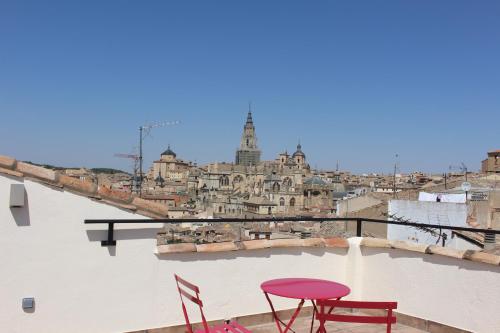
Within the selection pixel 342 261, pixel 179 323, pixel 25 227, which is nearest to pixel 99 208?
pixel 25 227

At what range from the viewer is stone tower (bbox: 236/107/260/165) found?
166 metres

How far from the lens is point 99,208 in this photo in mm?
4285

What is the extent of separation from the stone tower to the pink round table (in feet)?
522

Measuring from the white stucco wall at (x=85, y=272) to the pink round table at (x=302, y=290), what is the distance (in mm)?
1004

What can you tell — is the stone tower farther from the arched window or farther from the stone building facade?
the arched window

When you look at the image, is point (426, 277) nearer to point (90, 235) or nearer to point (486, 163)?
point (90, 235)

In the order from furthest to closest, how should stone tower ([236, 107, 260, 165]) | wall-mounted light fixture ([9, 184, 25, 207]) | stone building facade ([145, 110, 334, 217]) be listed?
stone tower ([236, 107, 260, 165]) < stone building facade ([145, 110, 334, 217]) < wall-mounted light fixture ([9, 184, 25, 207])

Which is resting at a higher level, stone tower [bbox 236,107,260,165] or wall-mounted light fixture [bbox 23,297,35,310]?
stone tower [bbox 236,107,260,165]

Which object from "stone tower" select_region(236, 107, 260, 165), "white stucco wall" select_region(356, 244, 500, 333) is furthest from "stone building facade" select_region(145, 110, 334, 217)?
"white stucco wall" select_region(356, 244, 500, 333)

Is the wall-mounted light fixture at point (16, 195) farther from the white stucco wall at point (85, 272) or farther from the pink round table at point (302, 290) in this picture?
the pink round table at point (302, 290)

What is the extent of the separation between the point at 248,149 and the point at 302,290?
163 meters

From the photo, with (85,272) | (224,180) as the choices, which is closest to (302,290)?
(85,272)

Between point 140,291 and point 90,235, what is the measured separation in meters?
0.74

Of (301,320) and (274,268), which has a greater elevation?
(274,268)
